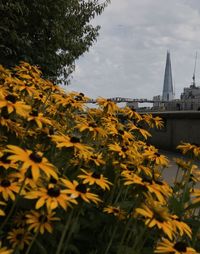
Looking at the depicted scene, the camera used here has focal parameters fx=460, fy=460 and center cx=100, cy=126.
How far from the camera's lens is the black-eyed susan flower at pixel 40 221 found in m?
2.26

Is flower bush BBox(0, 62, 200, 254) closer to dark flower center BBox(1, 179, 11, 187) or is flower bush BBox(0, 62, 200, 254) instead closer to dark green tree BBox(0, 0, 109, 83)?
dark flower center BBox(1, 179, 11, 187)

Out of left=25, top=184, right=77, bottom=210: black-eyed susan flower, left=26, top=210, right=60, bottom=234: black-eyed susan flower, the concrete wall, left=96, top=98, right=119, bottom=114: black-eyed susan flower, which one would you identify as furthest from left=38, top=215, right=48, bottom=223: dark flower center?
the concrete wall

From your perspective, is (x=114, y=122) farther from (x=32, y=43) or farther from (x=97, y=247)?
(x=32, y=43)

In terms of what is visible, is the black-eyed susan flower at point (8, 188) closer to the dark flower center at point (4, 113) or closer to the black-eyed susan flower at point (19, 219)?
the black-eyed susan flower at point (19, 219)

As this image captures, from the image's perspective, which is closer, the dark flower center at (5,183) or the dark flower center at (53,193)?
the dark flower center at (53,193)

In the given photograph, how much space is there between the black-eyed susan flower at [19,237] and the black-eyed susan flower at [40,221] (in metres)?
0.15

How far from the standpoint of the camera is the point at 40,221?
232 centimetres

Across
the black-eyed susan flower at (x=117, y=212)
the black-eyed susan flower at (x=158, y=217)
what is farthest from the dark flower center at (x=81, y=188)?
the black-eyed susan flower at (x=117, y=212)

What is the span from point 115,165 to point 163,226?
1272mm

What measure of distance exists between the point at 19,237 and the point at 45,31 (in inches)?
406

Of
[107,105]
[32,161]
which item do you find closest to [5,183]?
[32,161]

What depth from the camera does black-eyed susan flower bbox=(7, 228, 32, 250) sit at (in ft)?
8.08

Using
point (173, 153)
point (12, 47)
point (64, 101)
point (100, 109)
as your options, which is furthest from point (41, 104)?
point (173, 153)

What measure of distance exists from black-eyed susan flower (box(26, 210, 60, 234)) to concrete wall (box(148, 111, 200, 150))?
35.3 ft
